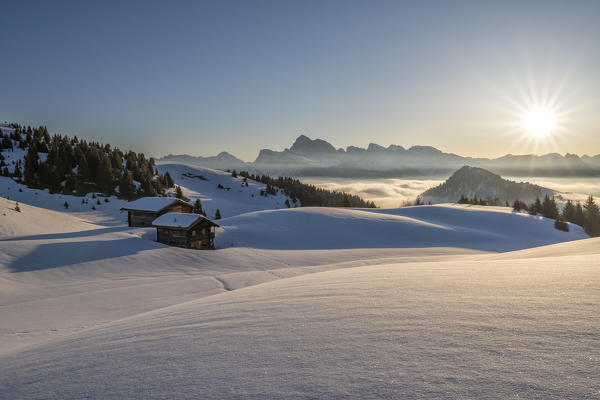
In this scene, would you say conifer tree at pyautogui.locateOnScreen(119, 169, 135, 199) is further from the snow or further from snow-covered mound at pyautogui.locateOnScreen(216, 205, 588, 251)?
the snow

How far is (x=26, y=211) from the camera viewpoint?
2950cm

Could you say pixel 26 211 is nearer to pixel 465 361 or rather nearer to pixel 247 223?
pixel 247 223

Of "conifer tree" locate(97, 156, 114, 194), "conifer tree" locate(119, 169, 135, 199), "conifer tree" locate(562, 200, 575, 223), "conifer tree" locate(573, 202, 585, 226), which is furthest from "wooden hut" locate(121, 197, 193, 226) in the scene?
"conifer tree" locate(562, 200, 575, 223)

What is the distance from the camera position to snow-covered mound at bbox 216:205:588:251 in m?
33.1

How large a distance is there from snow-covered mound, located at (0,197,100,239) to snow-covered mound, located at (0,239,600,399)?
29116 millimetres

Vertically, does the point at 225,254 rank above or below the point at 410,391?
below

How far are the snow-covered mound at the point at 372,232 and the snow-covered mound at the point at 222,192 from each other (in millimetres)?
32829

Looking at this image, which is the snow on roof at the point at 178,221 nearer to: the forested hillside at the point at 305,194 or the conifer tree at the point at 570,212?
the forested hillside at the point at 305,194

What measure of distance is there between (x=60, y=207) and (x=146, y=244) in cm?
3744

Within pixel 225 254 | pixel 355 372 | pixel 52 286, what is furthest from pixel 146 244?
pixel 355 372

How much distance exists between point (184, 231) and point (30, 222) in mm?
15085

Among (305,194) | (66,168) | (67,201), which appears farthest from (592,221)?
(66,168)

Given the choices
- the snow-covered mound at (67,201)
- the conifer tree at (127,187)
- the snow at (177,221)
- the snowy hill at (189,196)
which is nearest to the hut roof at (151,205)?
the snow at (177,221)

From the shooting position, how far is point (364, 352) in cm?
231
